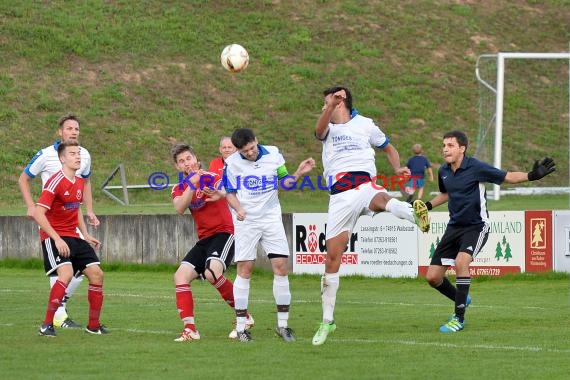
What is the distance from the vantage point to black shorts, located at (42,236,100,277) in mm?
12969

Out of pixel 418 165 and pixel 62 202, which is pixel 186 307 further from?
pixel 418 165

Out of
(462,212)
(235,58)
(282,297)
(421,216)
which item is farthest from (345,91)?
(235,58)

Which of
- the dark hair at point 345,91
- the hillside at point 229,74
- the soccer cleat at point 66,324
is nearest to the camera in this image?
the dark hair at point 345,91

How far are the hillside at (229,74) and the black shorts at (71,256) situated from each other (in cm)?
2392

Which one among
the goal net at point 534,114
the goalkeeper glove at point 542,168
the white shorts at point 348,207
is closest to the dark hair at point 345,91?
the white shorts at point 348,207

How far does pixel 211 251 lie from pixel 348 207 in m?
1.58

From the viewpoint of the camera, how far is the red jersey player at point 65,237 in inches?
503

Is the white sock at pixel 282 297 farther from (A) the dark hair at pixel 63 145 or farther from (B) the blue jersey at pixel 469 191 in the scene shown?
(A) the dark hair at pixel 63 145

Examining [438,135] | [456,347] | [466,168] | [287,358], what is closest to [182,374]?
[287,358]

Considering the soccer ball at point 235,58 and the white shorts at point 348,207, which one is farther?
the soccer ball at point 235,58

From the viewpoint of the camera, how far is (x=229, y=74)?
4788 centimetres

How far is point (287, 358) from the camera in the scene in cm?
1091

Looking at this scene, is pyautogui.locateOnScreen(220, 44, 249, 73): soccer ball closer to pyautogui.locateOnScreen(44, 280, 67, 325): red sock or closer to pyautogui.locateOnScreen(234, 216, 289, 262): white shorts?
pyautogui.locateOnScreen(44, 280, 67, 325): red sock

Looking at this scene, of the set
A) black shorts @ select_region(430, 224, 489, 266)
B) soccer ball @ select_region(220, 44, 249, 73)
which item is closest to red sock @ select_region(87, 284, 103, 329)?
black shorts @ select_region(430, 224, 489, 266)
